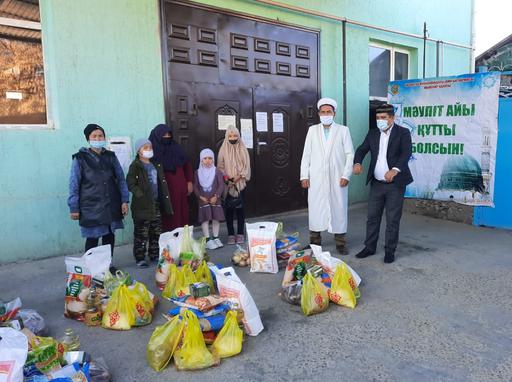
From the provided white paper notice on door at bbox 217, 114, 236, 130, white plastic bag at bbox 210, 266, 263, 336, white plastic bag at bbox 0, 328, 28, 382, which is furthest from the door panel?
white plastic bag at bbox 0, 328, 28, 382

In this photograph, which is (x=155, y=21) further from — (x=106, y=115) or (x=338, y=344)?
(x=338, y=344)

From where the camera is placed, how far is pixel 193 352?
2543 mm

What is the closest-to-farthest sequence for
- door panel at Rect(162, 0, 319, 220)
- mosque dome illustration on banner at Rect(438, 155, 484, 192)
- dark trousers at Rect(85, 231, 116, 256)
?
dark trousers at Rect(85, 231, 116, 256)
door panel at Rect(162, 0, 319, 220)
mosque dome illustration on banner at Rect(438, 155, 484, 192)

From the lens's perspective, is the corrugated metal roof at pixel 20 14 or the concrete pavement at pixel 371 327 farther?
the corrugated metal roof at pixel 20 14

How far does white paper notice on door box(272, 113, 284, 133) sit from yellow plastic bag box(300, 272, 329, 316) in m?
3.85

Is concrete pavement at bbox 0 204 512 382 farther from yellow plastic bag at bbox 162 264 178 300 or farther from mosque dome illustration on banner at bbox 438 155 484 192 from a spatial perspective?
mosque dome illustration on banner at bbox 438 155 484 192

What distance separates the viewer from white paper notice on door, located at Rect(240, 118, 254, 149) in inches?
252

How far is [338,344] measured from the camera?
285 cm

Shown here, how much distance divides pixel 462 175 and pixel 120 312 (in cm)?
521

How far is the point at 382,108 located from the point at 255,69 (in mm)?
2614

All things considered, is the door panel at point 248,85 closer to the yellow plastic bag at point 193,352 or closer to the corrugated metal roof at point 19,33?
the corrugated metal roof at point 19,33

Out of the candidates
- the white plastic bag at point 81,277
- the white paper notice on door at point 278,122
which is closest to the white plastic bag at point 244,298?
the white plastic bag at point 81,277

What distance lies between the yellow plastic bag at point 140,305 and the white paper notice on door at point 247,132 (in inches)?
141

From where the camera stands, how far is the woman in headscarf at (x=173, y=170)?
479cm
